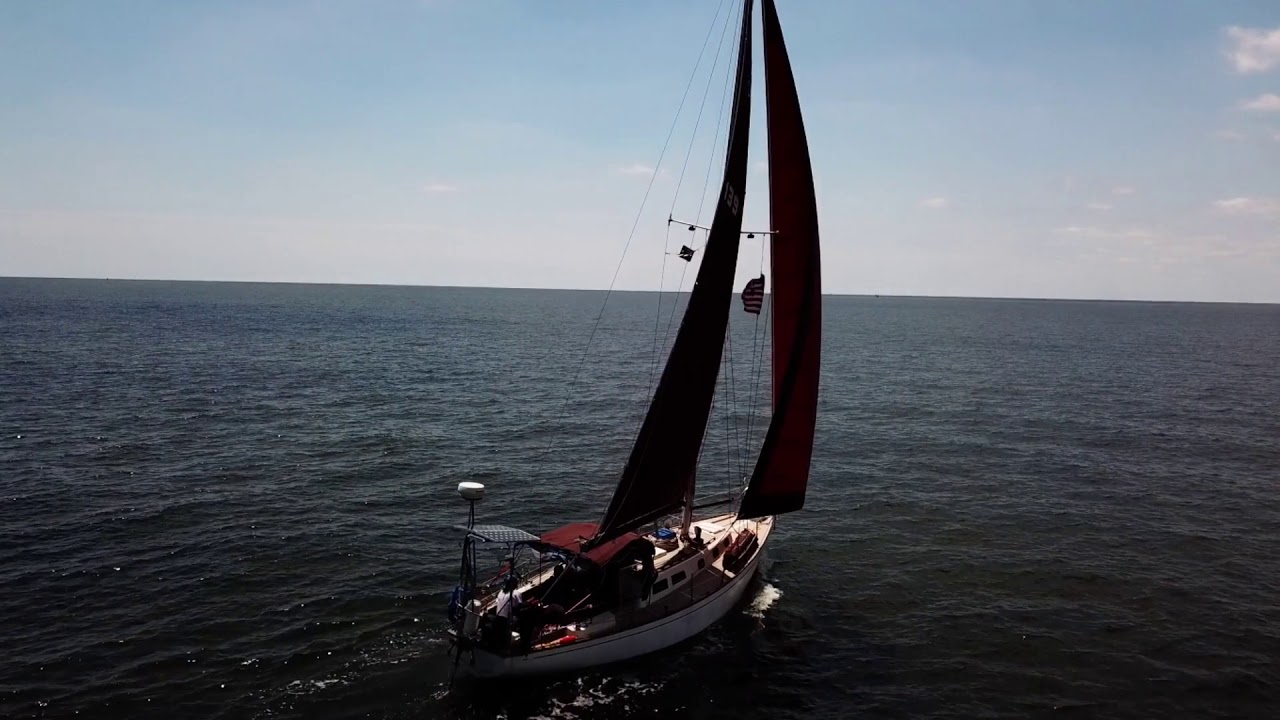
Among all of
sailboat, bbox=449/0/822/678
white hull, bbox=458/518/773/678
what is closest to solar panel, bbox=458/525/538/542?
sailboat, bbox=449/0/822/678

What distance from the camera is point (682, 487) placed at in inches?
1088

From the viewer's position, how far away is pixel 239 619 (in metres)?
26.8

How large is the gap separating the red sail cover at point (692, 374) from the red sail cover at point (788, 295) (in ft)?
4.40

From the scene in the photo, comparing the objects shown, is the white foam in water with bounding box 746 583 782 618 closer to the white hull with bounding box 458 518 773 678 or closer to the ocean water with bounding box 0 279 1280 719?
the ocean water with bounding box 0 279 1280 719

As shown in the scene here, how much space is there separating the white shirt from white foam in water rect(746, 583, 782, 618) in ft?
32.5

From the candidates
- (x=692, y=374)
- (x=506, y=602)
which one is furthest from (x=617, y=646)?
(x=692, y=374)

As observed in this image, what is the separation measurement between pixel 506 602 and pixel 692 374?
9541 mm

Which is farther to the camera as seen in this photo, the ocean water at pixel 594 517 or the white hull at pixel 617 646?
the ocean water at pixel 594 517

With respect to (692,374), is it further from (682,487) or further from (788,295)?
(682,487)

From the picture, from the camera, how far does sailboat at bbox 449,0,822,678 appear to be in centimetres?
2333

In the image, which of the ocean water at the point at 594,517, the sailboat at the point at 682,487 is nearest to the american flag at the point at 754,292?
the sailboat at the point at 682,487

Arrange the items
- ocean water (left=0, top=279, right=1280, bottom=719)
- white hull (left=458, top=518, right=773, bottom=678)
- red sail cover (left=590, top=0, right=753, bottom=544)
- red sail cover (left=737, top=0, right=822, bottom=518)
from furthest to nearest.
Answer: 1. red sail cover (left=737, top=0, right=822, bottom=518)
2. red sail cover (left=590, top=0, right=753, bottom=544)
3. ocean water (left=0, top=279, right=1280, bottom=719)
4. white hull (left=458, top=518, right=773, bottom=678)

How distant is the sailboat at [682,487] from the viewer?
2333 cm

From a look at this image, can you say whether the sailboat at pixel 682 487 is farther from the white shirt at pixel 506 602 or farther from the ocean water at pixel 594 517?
the ocean water at pixel 594 517
